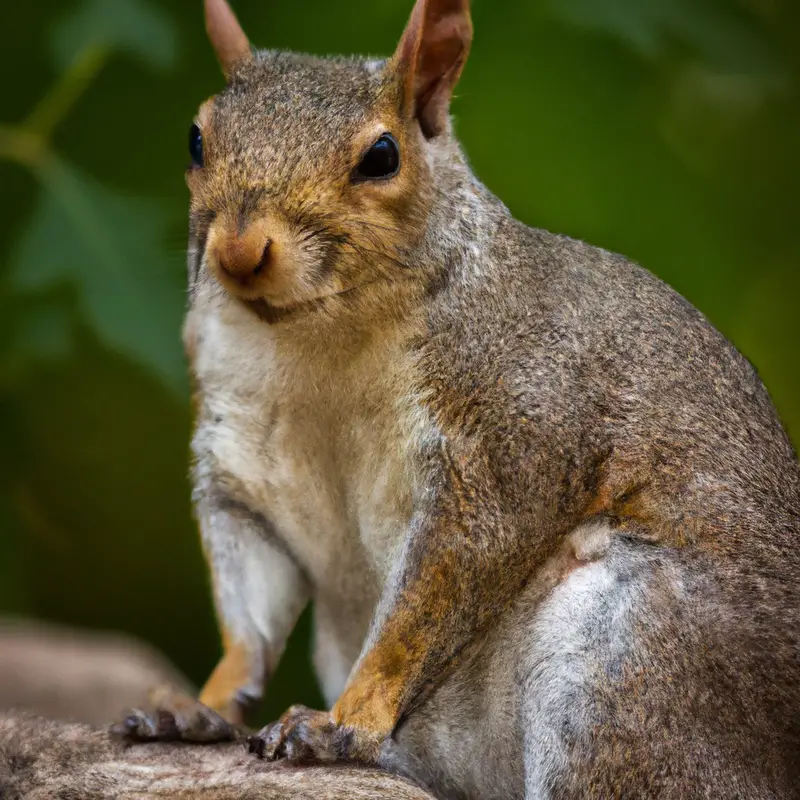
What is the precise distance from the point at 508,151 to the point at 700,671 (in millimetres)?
2318

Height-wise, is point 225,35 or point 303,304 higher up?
point 225,35

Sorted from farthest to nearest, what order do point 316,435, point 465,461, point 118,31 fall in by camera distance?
point 118,31 < point 316,435 < point 465,461

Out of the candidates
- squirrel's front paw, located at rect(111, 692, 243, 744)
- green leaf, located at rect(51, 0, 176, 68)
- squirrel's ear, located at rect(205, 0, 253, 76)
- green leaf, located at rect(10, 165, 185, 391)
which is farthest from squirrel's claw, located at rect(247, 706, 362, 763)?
green leaf, located at rect(51, 0, 176, 68)

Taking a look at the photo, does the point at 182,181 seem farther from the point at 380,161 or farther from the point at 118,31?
the point at 380,161

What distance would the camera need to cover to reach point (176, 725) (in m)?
2.44

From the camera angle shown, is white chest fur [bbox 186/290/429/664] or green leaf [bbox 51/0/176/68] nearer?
white chest fur [bbox 186/290/429/664]

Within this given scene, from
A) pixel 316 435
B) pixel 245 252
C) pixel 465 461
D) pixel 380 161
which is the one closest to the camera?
pixel 245 252

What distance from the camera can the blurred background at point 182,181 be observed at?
4.00 m

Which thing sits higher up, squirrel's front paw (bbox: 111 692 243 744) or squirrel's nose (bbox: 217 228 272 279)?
squirrel's nose (bbox: 217 228 272 279)

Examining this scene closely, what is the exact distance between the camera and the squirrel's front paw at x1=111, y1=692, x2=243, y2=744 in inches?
95.9

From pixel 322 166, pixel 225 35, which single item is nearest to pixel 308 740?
pixel 322 166

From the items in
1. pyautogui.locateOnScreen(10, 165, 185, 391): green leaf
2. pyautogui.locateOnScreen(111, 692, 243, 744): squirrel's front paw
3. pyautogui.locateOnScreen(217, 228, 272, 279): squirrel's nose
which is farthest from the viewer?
pyautogui.locateOnScreen(10, 165, 185, 391): green leaf

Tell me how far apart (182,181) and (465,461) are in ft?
7.25

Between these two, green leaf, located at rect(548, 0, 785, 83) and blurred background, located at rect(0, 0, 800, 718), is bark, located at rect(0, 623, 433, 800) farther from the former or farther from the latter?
green leaf, located at rect(548, 0, 785, 83)
